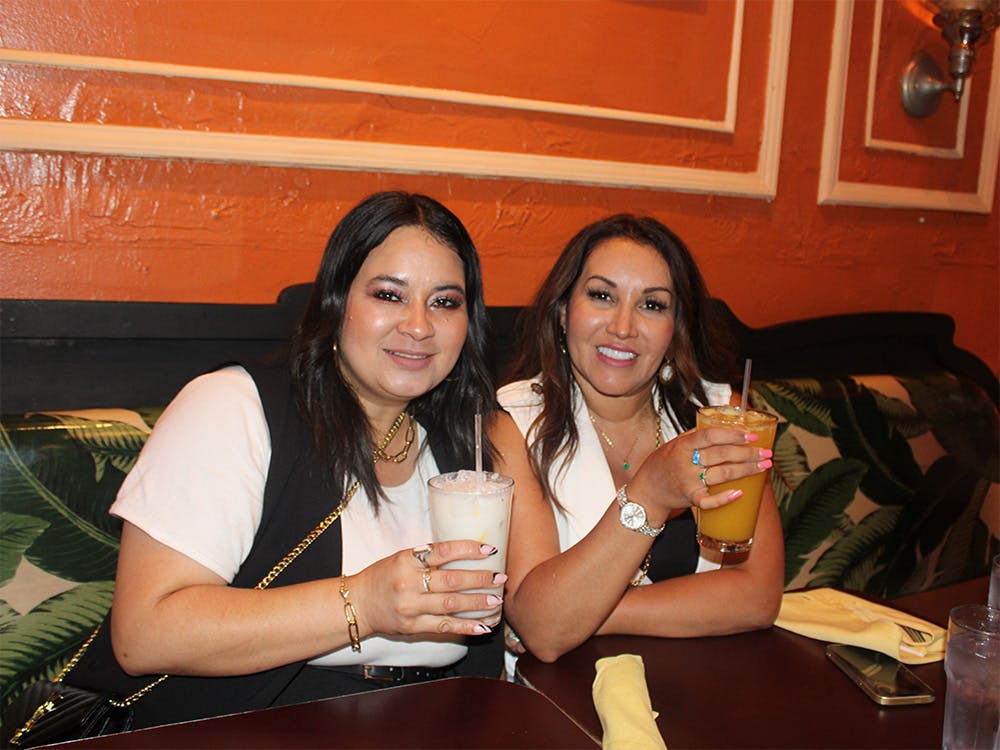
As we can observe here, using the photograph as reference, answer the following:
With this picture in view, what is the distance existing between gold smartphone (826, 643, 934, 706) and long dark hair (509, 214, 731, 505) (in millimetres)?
826

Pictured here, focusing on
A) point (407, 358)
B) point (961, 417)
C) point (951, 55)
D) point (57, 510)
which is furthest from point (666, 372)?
point (951, 55)

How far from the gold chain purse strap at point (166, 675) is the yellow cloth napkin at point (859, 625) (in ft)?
2.96

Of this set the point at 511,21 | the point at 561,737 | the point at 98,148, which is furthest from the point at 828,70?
the point at 561,737

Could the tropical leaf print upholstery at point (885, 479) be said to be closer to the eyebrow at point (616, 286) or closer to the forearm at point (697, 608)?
the eyebrow at point (616, 286)

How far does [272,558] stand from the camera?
1.70m

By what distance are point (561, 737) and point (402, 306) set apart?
2.95 ft

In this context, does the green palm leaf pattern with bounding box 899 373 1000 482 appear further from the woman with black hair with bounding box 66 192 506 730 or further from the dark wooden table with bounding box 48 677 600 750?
the dark wooden table with bounding box 48 677 600 750

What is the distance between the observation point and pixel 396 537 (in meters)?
1.83

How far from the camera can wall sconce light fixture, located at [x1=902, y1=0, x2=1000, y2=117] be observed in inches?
124

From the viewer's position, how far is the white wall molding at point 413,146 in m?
2.10

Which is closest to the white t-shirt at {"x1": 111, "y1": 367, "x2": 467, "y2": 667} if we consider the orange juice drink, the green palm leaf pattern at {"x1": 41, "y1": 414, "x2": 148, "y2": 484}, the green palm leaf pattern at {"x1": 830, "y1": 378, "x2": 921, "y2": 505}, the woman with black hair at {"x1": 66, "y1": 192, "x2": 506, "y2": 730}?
the woman with black hair at {"x1": 66, "y1": 192, "x2": 506, "y2": 730}

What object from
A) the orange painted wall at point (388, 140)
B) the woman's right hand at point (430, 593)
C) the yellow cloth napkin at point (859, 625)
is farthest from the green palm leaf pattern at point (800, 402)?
the woman's right hand at point (430, 593)

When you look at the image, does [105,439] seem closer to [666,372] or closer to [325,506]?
[325,506]

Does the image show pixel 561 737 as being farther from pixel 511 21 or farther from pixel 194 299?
pixel 511 21
